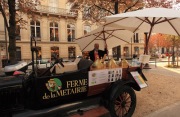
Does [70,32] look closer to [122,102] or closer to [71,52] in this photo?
[71,52]

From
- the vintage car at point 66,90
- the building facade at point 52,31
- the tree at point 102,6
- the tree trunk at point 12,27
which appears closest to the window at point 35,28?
the building facade at point 52,31

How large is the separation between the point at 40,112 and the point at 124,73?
235cm

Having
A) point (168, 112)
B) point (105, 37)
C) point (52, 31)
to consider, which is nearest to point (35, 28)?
point (52, 31)

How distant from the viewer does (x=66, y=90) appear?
3.37m

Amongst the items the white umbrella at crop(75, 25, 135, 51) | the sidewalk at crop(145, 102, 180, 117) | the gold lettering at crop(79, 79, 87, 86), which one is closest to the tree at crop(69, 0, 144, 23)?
the white umbrella at crop(75, 25, 135, 51)

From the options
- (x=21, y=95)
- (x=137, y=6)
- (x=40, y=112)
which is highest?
(x=137, y=6)

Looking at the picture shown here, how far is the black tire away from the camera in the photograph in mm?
3943

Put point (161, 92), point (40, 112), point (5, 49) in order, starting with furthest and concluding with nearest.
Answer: point (5, 49), point (161, 92), point (40, 112)

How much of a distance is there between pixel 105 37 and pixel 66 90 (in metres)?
4.17

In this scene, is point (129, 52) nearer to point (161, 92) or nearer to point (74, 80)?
point (161, 92)

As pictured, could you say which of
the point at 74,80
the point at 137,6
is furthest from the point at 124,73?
the point at 137,6

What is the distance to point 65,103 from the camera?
3451mm

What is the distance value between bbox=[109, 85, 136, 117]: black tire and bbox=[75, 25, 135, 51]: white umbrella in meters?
2.80

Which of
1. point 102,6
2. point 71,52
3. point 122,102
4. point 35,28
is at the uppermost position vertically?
point 35,28
